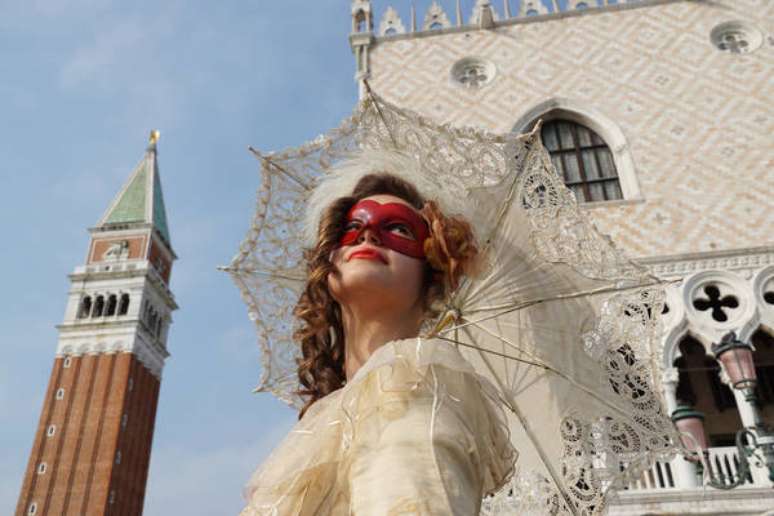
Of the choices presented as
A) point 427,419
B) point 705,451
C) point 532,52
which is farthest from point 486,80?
point 427,419

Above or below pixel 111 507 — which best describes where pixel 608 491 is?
below

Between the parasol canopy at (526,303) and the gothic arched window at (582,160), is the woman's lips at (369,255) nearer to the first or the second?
the parasol canopy at (526,303)

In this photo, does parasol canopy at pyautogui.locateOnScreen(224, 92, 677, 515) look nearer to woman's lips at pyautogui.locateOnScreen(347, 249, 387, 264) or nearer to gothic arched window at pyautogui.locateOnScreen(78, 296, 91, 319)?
woman's lips at pyautogui.locateOnScreen(347, 249, 387, 264)

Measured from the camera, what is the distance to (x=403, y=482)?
87cm

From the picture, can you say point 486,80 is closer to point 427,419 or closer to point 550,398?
point 550,398

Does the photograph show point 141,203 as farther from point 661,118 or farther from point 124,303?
point 661,118

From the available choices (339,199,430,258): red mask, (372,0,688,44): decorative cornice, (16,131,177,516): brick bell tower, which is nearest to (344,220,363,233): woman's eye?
(339,199,430,258): red mask

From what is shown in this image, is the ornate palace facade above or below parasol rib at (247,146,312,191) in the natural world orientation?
above

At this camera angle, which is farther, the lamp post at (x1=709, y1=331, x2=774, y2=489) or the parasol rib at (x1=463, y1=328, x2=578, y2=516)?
the lamp post at (x1=709, y1=331, x2=774, y2=489)

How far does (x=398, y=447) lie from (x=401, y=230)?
2.18ft

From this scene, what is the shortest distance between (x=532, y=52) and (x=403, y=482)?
877 cm

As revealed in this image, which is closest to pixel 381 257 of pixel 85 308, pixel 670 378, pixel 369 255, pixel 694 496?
pixel 369 255

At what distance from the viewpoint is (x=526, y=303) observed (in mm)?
1833

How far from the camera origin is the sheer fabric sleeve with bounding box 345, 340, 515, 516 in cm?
87
